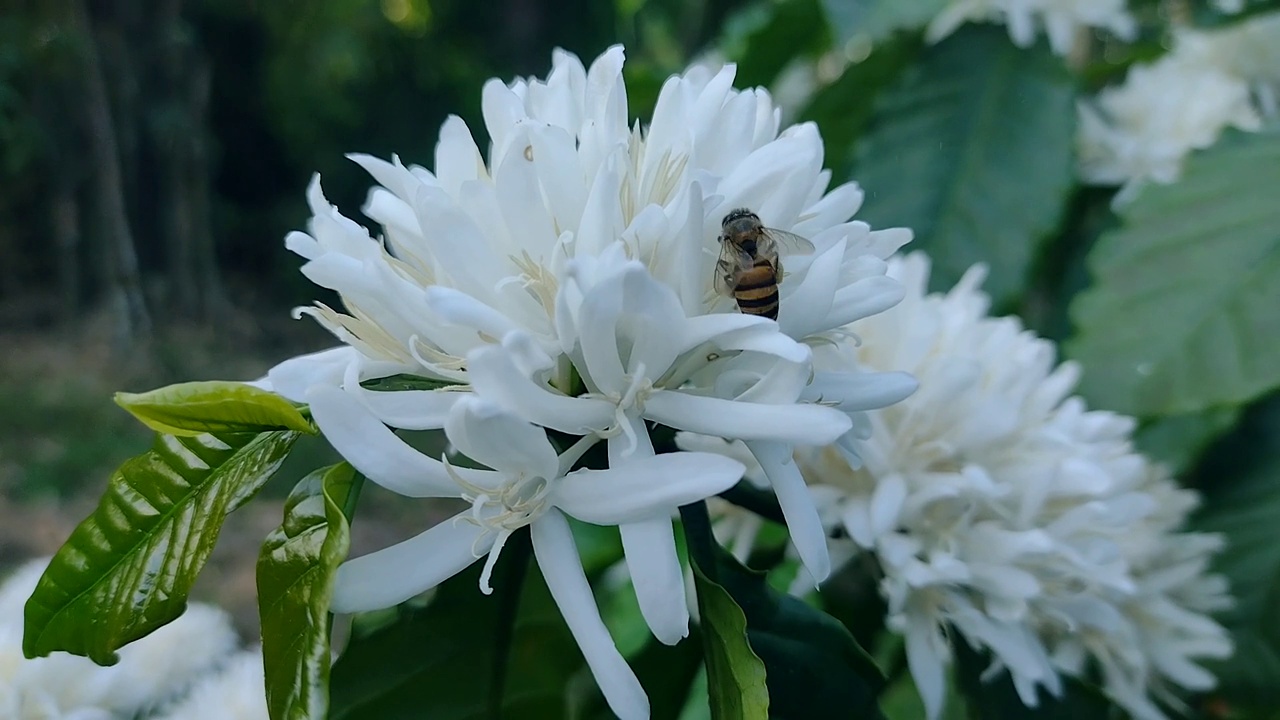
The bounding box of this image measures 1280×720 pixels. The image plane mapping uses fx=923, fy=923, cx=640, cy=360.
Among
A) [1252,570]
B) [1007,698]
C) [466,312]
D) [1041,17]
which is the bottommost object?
[1252,570]

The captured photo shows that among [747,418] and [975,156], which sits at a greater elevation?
[747,418]

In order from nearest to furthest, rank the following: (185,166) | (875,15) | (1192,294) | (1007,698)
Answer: (1007,698) → (1192,294) → (875,15) → (185,166)

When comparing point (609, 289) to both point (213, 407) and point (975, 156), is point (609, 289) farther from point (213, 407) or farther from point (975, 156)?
point (975, 156)

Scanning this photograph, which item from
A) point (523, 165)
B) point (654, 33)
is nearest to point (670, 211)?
point (523, 165)

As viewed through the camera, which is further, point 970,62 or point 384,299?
point 970,62

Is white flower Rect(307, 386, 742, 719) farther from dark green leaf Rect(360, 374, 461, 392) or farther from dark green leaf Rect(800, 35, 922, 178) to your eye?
dark green leaf Rect(800, 35, 922, 178)

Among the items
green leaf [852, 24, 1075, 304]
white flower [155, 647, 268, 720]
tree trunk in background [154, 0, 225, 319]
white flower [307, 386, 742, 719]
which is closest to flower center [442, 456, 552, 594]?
white flower [307, 386, 742, 719]

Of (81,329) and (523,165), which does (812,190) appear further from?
(81,329)

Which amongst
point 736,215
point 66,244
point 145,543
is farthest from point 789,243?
point 66,244
